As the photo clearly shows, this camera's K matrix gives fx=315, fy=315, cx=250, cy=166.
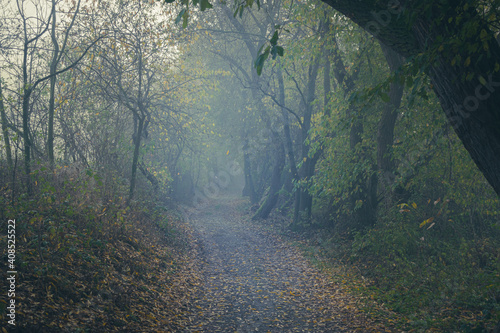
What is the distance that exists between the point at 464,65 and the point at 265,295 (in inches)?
249

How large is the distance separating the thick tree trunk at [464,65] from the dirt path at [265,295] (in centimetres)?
395

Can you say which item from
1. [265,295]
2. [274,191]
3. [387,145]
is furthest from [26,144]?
[274,191]

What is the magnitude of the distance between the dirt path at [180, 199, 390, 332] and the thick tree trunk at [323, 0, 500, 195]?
395cm

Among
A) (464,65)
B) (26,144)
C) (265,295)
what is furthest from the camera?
(26,144)

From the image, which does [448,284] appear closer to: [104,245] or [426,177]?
Answer: [426,177]

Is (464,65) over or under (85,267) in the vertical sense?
over

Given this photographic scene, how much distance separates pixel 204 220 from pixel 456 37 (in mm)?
18354

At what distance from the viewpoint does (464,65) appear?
11.0ft

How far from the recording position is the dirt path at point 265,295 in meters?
6.00

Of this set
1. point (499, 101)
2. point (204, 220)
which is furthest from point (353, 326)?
point (204, 220)

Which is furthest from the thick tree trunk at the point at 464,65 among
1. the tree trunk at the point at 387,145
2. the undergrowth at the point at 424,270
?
the tree trunk at the point at 387,145

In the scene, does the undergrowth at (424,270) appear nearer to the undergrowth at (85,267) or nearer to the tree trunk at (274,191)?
the undergrowth at (85,267)

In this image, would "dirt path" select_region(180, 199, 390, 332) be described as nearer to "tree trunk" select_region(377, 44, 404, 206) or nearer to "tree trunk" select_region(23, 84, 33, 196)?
"tree trunk" select_region(377, 44, 404, 206)

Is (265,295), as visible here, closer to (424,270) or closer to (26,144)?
(424,270)
